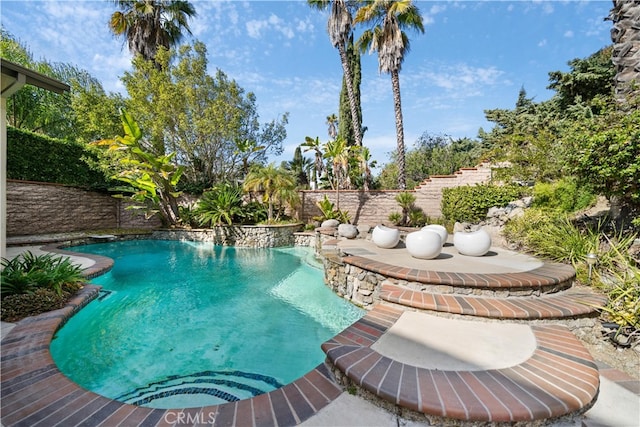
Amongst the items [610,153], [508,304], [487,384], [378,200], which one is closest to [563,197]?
[610,153]

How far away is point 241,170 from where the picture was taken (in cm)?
1730

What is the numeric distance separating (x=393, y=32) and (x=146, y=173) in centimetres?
1487

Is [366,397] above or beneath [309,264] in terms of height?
above

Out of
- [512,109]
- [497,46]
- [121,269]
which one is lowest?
[121,269]

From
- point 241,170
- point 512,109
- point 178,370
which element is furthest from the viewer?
point 512,109

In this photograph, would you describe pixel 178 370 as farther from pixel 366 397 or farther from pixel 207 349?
pixel 366 397

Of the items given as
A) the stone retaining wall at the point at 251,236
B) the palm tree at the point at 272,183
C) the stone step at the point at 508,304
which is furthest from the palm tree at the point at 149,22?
the stone step at the point at 508,304

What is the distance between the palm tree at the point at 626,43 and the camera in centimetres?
557

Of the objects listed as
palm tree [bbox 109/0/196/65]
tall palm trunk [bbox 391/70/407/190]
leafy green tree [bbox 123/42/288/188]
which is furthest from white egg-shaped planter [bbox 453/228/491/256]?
palm tree [bbox 109/0/196/65]

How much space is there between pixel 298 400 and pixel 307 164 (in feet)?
79.1

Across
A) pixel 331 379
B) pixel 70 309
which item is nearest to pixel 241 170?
pixel 70 309

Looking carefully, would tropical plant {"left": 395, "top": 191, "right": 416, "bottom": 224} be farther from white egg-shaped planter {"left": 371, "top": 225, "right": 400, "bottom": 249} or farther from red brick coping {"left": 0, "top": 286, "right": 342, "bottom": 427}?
red brick coping {"left": 0, "top": 286, "right": 342, "bottom": 427}

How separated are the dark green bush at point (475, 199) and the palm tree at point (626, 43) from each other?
4238 mm

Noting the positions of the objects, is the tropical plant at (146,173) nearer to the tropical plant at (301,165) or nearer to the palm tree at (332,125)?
the tropical plant at (301,165)
